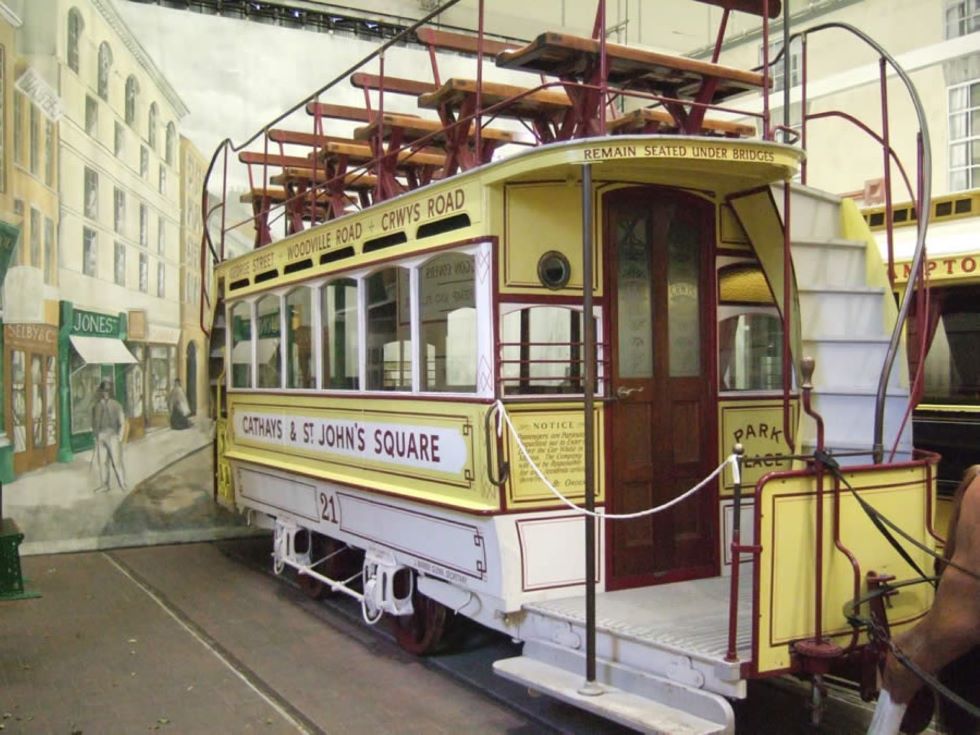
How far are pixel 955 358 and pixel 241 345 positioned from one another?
6.31 meters

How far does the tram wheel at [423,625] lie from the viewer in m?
6.26

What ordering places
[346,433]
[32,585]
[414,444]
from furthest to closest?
[32,585] → [346,433] → [414,444]

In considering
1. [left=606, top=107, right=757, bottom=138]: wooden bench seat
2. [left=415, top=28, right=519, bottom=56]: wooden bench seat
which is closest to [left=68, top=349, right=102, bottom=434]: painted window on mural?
[left=415, top=28, right=519, bottom=56]: wooden bench seat

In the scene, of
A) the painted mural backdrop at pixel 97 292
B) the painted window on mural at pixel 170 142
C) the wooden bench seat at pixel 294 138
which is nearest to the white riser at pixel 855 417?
the wooden bench seat at pixel 294 138

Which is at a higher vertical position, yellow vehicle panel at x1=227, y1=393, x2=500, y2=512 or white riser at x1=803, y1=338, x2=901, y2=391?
white riser at x1=803, y1=338, x2=901, y2=391

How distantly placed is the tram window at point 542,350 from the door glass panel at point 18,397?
6470 millimetres

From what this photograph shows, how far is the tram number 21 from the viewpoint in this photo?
711 cm

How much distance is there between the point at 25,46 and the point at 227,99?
2271mm

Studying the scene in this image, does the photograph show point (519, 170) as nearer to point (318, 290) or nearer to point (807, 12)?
point (318, 290)

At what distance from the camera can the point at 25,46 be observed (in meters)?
9.72

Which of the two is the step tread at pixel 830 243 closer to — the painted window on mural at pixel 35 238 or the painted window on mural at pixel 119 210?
the painted window on mural at pixel 35 238

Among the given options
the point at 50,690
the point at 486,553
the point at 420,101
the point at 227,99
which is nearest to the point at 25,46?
the point at 227,99

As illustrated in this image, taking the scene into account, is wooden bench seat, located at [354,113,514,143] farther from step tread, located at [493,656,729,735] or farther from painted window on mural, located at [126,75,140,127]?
painted window on mural, located at [126,75,140,127]

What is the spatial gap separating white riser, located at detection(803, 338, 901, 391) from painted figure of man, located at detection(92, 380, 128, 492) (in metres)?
7.80
